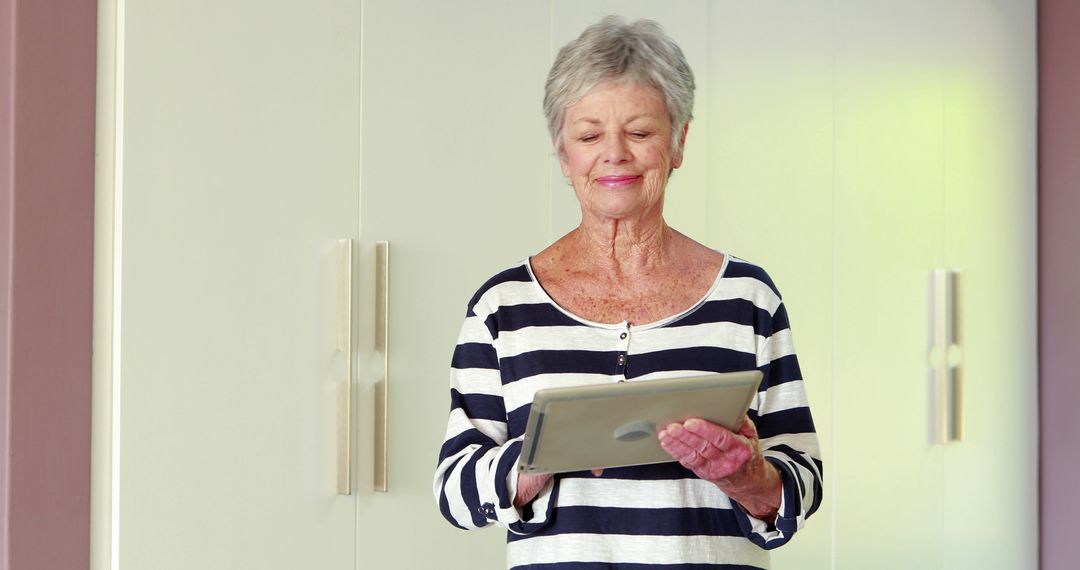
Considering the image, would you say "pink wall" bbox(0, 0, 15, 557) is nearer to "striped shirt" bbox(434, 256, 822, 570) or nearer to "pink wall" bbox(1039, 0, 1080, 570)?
"striped shirt" bbox(434, 256, 822, 570)

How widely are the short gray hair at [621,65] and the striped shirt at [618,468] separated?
8.4 inches


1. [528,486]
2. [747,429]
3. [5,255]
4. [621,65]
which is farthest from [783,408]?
[5,255]

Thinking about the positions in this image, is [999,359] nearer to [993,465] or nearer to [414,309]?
[993,465]

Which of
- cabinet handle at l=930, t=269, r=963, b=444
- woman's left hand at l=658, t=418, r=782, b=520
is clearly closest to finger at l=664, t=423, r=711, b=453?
woman's left hand at l=658, t=418, r=782, b=520

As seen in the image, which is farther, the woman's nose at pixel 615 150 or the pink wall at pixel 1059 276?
the pink wall at pixel 1059 276

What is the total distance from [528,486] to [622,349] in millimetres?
193

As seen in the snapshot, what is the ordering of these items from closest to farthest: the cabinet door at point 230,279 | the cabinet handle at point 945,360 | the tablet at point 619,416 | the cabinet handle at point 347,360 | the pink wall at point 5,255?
the tablet at point 619,416
the pink wall at point 5,255
the cabinet door at point 230,279
the cabinet handle at point 347,360
the cabinet handle at point 945,360

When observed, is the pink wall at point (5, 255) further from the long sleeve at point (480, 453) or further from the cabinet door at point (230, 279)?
the long sleeve at point (480, 453)

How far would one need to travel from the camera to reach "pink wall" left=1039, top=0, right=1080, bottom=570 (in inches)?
143

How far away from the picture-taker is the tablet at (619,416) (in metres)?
1.14

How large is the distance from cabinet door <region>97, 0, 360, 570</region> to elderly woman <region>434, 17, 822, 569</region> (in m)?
0.64

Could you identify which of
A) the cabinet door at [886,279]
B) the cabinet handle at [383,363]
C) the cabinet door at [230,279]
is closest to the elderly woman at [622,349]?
the cabinet door at [230,279]

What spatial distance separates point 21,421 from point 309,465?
536 millimetres

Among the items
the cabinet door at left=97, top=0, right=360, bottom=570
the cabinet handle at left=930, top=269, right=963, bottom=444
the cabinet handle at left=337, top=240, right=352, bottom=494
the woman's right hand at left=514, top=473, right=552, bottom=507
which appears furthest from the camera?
the cabinet handle at left=930, top=269, right=963, bottom=444
